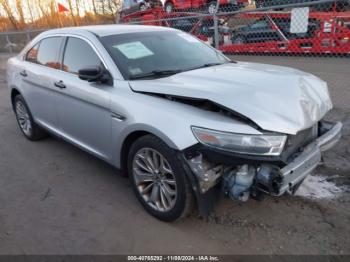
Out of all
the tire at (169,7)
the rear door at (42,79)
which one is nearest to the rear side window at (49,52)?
the rear door at (42,79)

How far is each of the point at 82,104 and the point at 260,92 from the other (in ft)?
6.39

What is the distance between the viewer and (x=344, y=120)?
17.7ft

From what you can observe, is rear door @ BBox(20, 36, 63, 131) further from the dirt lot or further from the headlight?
the headlight

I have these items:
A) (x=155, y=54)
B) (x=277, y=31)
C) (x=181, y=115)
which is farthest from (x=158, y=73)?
(x=277, y=31)

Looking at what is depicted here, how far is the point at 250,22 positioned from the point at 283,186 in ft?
32.4

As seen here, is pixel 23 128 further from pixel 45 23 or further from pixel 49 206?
pixel 45 23

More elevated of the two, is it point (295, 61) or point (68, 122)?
point (68, 122)

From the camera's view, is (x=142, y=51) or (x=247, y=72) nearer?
(x=247, y=72)

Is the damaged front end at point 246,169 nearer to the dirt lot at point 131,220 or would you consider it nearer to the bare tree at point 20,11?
the dirt lot at point 131,220

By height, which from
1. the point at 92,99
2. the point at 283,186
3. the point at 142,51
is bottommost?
the point at 283,186

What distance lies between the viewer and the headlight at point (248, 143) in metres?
2.56

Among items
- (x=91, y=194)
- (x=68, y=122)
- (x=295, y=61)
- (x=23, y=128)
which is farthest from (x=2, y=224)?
(x=295, y=61)

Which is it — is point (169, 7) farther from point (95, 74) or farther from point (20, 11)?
point (20, 11)

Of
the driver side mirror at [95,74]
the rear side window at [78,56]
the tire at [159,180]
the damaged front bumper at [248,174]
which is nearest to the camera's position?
the damaged front bumper at [248,174]
